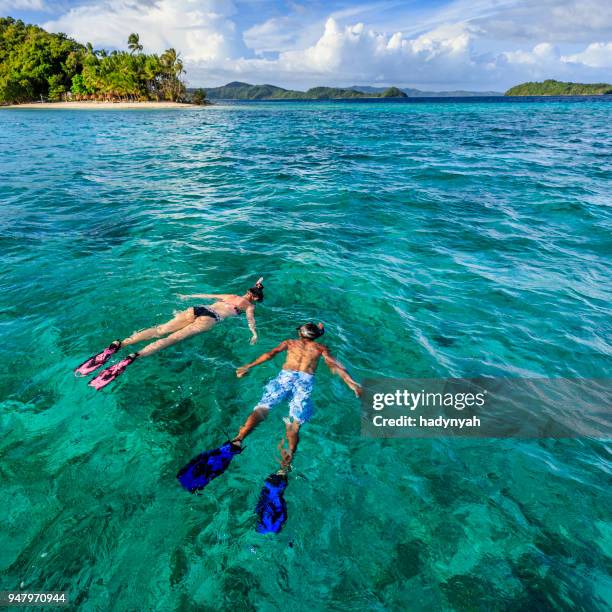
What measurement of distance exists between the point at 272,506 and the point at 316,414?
2081 mm

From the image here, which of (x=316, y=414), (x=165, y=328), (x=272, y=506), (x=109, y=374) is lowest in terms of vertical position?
(x=316, y=414)

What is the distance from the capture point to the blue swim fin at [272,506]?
508 centimetres

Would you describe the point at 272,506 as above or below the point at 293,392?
below

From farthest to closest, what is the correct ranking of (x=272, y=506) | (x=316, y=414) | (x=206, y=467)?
(x=316, y=414)
(x=206, y=467)
(x=272, y=506)

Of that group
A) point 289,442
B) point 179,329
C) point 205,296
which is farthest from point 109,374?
point 289,442

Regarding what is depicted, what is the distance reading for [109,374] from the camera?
7355 millimetres

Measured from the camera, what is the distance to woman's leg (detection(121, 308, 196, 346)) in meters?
8.34

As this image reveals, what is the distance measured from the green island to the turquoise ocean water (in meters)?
121

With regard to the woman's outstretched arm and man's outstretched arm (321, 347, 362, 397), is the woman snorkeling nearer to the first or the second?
the woman's outstretched arm

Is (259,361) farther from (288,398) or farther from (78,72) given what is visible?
(78,72)

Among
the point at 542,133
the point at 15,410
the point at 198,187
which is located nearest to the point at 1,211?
the point at 198,187

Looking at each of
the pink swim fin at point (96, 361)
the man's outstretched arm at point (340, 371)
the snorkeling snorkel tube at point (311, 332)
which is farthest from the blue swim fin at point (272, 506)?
the pink swim fin at point (96, 361)

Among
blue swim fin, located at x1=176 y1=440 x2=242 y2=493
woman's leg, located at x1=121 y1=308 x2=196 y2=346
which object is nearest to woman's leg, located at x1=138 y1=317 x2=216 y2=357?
woman's leg, located at x1=121 y1=308 x2=196 y2=346

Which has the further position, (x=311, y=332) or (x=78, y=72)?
(x=78, y=72)
